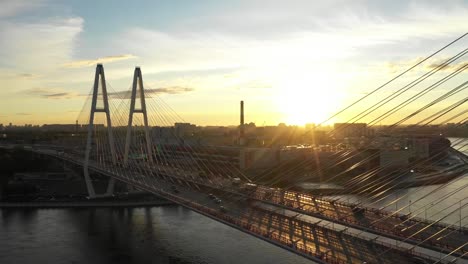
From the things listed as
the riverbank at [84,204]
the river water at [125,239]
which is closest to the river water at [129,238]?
the river water at [125,239]

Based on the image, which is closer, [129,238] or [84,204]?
[129,238]

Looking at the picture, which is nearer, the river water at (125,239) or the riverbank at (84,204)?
the river water at (125,239)

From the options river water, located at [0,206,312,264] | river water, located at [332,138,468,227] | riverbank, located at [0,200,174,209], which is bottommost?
river water, located at [0,206,312,264]

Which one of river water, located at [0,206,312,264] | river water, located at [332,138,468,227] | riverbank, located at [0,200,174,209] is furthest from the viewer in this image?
riverbank, located at [0,200,174,209]

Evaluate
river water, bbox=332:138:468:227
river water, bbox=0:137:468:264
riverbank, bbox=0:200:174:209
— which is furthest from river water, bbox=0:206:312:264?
river water, bbox=332:138:468:227

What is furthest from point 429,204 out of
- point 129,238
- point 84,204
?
point 84,204

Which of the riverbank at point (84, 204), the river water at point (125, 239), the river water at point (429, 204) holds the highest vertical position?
the river water at point (429, 204)

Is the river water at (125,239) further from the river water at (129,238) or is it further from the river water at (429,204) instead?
the river water at (429,204)

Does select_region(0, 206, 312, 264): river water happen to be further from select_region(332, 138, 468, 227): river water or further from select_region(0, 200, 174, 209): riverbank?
select_region(332, 138, 468, 227): river water

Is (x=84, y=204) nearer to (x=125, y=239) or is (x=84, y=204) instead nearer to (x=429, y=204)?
(x=125, y=239)

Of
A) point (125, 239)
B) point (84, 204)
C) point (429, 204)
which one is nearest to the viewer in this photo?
point (125, 239)

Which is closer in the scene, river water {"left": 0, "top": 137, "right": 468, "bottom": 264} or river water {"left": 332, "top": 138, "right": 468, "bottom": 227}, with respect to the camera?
river water {"left": 0, "top": 137, "right": 468, "bottom": 264}

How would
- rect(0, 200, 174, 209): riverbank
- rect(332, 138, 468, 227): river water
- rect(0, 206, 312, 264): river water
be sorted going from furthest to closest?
rect(0, 200, 174, 209): riverbank, rect(332, 138, 468, 227): river water, rect(0, 206, 312, 264): river water
